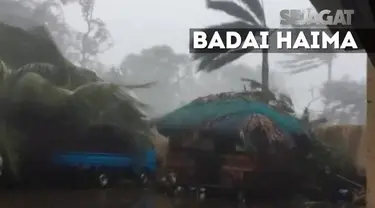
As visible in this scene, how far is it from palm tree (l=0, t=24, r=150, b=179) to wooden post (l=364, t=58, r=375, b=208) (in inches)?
40.1

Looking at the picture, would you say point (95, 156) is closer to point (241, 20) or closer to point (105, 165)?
point (105, 165)

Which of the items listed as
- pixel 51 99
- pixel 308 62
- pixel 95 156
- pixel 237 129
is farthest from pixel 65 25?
pixel 308 62

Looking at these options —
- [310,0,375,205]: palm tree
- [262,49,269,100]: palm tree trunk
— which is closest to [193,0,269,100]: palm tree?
[262,49,269,100]: palm tree trunk

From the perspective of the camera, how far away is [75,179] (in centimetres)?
222

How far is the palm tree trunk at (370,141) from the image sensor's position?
219 centimetres

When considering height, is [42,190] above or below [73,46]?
below

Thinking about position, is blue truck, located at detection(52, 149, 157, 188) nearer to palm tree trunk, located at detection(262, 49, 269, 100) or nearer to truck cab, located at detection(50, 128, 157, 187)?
truck cab, located at detection(50, 128, 157, 187)

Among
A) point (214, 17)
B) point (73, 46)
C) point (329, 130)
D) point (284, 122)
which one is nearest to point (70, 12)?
point (73, 46)

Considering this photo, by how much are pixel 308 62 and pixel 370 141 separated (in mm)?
460

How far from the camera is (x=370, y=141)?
219cm

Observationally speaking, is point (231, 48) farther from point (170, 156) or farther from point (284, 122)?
point (170, 156)

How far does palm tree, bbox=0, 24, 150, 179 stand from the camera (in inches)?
87.3

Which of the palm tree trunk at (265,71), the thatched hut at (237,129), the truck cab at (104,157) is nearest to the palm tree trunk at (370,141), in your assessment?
the thatched hut at (237,129)

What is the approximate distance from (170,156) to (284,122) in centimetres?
55
